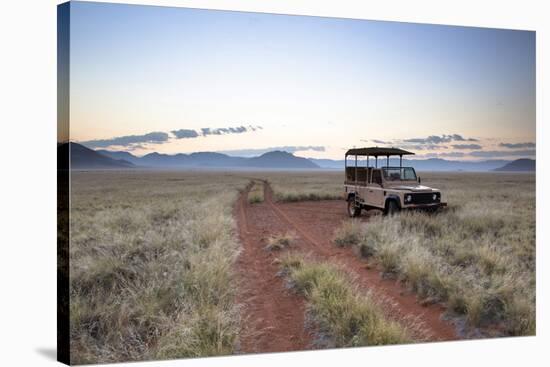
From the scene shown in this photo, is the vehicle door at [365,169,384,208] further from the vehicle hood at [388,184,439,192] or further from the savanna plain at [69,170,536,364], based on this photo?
the savanna plain at [69,170,536,364]

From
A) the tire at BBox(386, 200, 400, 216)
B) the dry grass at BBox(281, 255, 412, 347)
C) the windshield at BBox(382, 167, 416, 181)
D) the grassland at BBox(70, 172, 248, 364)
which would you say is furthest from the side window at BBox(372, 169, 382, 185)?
the dry grass at BBox(281, 255, 412, 347)

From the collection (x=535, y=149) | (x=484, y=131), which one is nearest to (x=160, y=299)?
(x=484, y=131)

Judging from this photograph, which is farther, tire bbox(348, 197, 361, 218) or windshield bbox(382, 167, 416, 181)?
tire bbox(348, 197, 361, 218)

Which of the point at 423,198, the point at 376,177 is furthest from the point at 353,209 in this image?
the point at 423,198

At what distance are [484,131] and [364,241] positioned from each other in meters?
3.11

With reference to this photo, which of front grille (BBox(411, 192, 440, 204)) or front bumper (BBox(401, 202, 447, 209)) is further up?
front grille (BBox(411, 192, 440, 204))

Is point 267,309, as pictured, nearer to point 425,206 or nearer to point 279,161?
point 279,161

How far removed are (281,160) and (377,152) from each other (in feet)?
6.23

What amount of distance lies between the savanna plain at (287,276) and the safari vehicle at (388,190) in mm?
367

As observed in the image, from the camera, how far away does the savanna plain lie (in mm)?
6383

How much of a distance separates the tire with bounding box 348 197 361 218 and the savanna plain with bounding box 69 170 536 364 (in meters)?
1.87

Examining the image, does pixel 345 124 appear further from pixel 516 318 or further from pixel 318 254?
pixel 516 318

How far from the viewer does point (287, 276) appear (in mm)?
8070

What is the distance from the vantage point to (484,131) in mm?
8906
